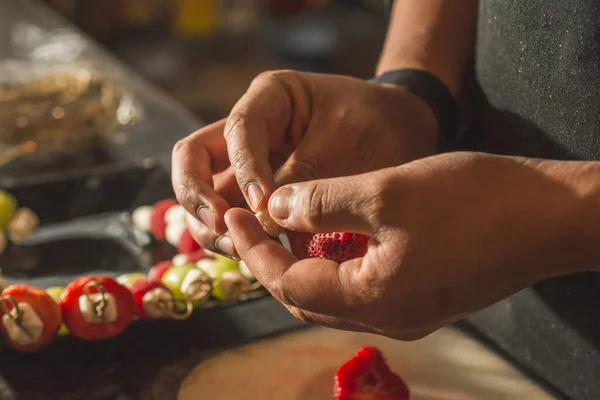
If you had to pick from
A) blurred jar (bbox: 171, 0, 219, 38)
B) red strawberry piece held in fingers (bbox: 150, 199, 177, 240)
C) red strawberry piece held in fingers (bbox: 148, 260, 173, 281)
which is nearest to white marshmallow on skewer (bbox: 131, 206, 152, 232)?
red strawberry piece held in fingers (bbox: 150, 199, 177, 240)

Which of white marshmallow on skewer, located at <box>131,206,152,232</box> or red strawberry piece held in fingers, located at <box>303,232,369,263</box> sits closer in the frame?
red strawberry piece held in fingers, located at <box>303,232,369,263</box>

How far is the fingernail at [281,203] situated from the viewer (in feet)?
1.83

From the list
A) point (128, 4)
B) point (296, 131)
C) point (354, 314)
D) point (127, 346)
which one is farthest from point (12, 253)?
point (128, 4)

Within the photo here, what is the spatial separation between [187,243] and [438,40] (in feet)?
1.16

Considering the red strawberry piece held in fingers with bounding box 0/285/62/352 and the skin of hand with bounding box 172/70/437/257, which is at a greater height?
the skin of hand with bounding box 172/70/437/257

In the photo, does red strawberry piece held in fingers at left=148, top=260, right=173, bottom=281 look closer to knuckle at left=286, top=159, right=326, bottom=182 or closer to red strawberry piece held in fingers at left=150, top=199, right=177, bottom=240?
red strawberry piece held in fingers at left=150, top=199, right=177, bottom=240

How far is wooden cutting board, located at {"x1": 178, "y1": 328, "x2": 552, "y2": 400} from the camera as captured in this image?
719 mm

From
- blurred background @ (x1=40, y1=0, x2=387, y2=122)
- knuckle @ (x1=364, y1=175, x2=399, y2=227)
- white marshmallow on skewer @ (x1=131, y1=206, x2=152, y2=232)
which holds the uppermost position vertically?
knuckle @ (x1=364, y1=175, x2=399, y2=227)

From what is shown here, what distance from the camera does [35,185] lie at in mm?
1076

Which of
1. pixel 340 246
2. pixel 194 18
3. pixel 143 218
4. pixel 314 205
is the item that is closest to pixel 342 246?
pixel 340 246

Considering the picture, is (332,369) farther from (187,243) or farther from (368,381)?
(187,243)

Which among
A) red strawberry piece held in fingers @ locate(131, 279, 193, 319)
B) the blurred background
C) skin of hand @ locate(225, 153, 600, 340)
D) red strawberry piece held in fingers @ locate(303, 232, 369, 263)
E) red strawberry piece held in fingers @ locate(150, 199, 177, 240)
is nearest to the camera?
skin of hand @ locate(225, 153, 600, 340)

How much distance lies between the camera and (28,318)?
0.71 m

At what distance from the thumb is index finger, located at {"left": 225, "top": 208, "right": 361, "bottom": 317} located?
0.09 ft
